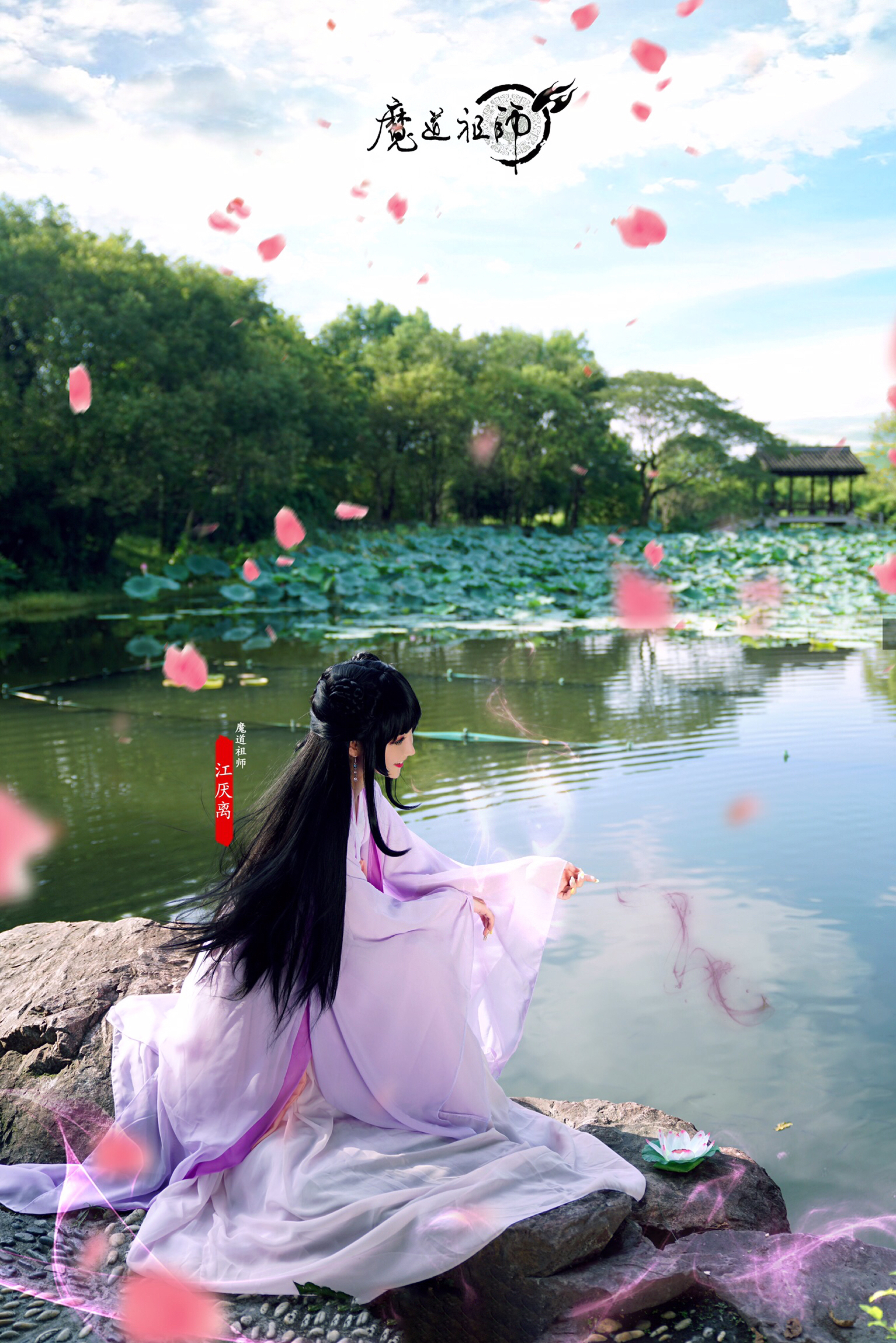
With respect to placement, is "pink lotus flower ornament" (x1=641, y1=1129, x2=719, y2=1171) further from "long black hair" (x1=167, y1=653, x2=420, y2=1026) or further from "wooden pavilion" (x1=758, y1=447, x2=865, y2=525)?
"wooden pavilion" (x1=758, y1=447, x2=865, y2=525)

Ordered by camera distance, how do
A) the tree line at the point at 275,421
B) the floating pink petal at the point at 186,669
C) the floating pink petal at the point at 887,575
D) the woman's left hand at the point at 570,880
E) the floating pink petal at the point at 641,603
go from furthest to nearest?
the tree line at the point at 275,421
the floating pink petal at the point at 641,603
the floating pink petal at the point at 186,669
the floating pink petal at the point at 887,575
the woman's left hand at the point at 570,880

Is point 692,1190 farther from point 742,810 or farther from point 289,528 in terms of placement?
point 289,528

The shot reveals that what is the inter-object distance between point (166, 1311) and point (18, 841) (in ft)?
11.8

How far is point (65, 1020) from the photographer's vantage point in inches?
96.9

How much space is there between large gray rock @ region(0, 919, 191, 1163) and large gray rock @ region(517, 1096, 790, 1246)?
1069 mm

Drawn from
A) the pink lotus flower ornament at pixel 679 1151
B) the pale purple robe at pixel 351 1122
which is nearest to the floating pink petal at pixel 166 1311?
the pale purple robe at pixel 351 1122

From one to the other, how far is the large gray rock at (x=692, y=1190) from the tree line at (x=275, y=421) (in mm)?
15588

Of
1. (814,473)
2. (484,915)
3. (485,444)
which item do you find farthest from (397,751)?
(814,473)

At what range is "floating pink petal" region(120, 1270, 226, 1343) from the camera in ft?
5.74

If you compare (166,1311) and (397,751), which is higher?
(397,751)

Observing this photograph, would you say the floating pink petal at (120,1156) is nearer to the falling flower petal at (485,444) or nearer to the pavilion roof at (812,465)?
the falling flower petal at (485,444)

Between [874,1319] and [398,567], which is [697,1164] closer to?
[874,1319]

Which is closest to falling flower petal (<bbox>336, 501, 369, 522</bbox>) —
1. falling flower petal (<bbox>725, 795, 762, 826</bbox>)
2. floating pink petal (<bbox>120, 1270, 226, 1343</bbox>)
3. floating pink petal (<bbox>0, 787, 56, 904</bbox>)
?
floating pink petal (<bbox>0, 787, 56, 904</bbox>)

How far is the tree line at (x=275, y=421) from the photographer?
16.4 meters
